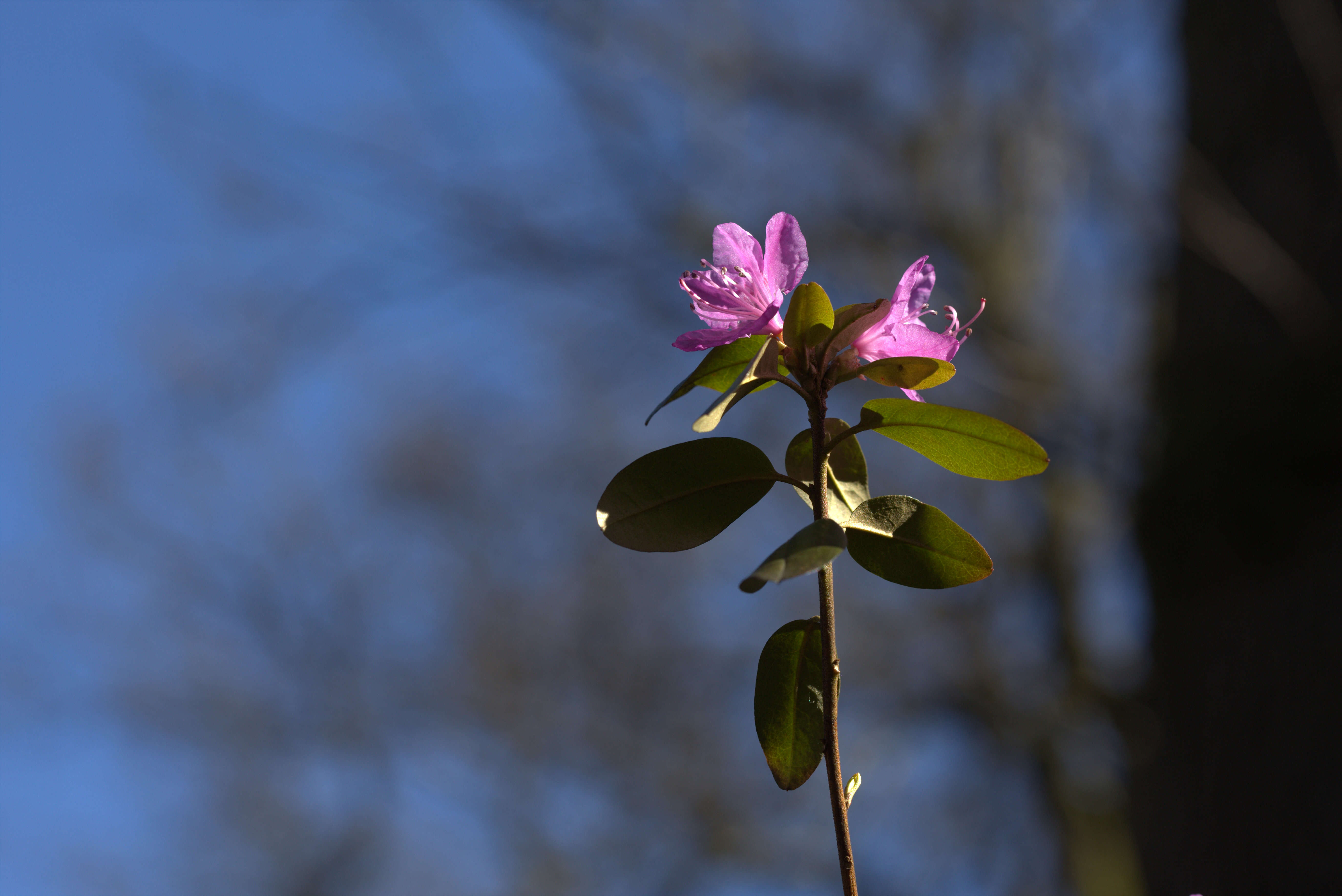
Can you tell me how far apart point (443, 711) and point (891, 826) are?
2561 mm

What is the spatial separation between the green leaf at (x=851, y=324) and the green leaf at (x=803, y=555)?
0.38ft

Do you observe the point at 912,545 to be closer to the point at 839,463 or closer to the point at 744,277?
the point at 839,463

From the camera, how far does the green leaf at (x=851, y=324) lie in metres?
0.44

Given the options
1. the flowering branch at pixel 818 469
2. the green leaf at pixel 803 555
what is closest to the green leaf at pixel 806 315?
the flowering branch at pixel 818 469

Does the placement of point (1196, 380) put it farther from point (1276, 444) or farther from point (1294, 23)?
point (1294, 23)

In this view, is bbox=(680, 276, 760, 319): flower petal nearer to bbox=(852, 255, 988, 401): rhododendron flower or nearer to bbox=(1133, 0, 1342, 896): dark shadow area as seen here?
bbox=(852, 255, 988, 401): rhododendron flower

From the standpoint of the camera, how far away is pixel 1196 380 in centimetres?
262

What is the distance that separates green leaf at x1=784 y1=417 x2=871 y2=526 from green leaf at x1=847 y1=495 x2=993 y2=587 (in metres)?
0.02

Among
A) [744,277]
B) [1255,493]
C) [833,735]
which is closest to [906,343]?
[744,277]

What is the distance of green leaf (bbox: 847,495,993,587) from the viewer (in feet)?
1.34

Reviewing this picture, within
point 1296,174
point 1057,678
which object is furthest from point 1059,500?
point 1296,174

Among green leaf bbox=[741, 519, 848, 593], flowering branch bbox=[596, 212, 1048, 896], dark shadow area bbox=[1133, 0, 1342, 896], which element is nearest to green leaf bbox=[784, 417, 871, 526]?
flowering branch bbox=[596, 212, 1048, 896]

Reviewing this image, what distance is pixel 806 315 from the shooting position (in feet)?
1.45

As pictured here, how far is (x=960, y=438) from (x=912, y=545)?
2.4 inches
